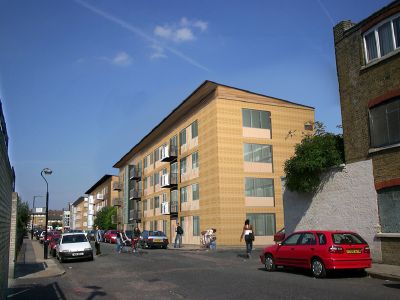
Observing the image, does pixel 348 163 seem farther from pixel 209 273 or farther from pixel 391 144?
pixel 209 273

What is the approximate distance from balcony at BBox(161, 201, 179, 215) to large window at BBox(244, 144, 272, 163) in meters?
10.7

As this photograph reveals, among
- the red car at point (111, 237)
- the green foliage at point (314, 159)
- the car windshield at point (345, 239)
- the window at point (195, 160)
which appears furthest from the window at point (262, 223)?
the car windshield at point (345, 239)

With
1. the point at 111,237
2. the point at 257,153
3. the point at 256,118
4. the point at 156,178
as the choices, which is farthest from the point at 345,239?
the point at 156,178

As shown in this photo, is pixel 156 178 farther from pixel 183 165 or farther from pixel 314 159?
pixel 314 159

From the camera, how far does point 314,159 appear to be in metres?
18.2

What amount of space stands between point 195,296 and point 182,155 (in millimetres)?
32597

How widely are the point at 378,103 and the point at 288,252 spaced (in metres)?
6.51

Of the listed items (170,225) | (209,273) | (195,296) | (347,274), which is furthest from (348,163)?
(170,225)

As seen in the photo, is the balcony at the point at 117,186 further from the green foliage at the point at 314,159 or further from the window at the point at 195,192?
the green foliage at the point at 314,159

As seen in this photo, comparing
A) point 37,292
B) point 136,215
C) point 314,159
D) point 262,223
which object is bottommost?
point 37,292

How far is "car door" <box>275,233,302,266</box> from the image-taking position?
14060mm

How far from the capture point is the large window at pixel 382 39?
1548cm

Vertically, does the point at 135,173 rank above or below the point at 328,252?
above

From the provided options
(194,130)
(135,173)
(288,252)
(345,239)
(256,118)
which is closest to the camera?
(345,239)
